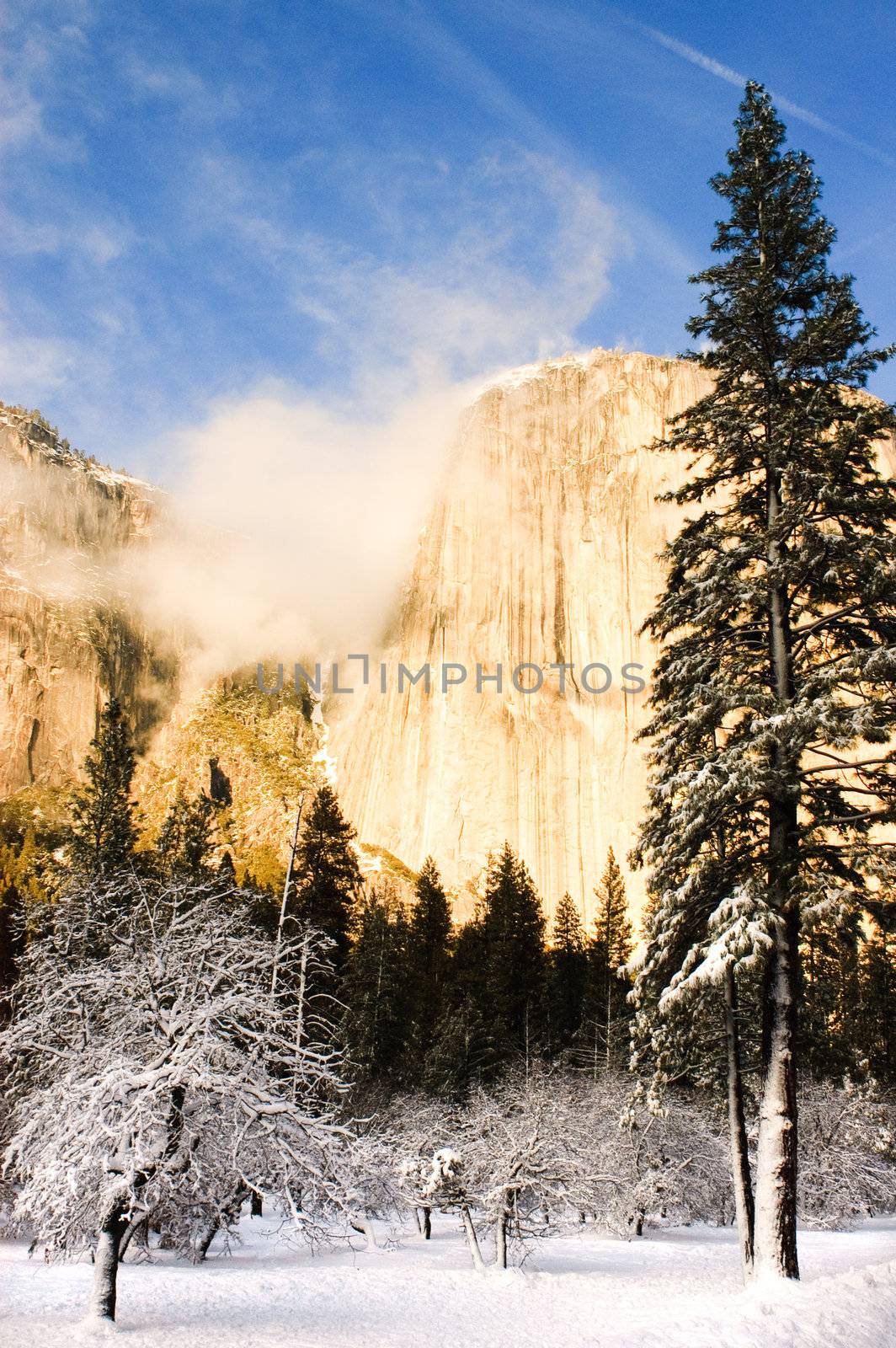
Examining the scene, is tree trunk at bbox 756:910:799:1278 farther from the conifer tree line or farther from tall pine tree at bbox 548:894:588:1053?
tall pine tree at bbox 548:894:588:1053

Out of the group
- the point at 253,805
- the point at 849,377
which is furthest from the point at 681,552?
the point at 253,805

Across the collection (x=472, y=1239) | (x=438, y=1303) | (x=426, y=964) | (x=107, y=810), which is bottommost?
(x=472, y=1239)

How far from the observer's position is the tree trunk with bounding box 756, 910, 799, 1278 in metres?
9.83

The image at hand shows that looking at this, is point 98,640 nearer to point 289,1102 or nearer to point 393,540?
point 393,540

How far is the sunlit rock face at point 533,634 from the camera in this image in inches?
3504

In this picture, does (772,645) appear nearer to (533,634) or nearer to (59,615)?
(533,634)

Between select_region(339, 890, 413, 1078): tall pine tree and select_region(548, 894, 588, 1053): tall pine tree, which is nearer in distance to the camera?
select_region(339, 890, 413, 1078): tall pine tree

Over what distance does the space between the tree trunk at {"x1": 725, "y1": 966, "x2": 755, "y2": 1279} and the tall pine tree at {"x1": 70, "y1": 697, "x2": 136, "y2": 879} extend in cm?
2210

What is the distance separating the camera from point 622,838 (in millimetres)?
86688

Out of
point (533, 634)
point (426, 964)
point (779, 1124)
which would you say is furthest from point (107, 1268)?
point (533, 634)

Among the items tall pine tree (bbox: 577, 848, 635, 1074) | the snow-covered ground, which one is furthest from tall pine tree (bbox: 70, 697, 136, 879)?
tall pine tree (bbox: 577, 848, 635, 1074)

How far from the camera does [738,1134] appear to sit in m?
13.8

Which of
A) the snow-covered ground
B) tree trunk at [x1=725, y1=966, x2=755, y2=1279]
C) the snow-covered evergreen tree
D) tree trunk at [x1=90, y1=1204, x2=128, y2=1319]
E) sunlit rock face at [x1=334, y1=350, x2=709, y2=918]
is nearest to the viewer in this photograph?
the snow-covered ground

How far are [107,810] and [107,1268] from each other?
2742cm
